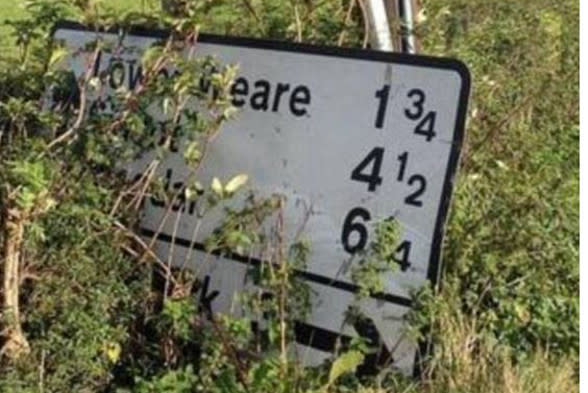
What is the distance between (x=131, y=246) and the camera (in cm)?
376

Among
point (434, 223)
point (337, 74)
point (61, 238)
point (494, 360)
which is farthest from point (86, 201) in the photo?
point (494, 360)

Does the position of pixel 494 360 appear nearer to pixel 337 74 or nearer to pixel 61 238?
pixel 337 74

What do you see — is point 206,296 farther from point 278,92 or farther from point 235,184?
point 278,92

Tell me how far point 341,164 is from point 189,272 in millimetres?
650

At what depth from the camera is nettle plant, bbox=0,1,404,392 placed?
10.8 feet

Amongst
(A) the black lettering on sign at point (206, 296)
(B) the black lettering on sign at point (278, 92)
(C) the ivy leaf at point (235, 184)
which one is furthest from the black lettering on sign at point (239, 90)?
(A) the black lettering on sign at point (206, 296)

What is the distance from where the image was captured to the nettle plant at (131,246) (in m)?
3.30

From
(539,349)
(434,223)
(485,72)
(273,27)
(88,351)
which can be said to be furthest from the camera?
(485,72)

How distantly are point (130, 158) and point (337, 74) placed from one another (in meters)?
0.80

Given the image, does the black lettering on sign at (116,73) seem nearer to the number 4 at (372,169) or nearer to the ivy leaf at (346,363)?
the number 4 at (372,169)

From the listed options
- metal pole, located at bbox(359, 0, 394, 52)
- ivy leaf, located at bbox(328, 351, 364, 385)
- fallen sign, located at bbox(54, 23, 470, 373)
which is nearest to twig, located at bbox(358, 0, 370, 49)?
metal pole, located at bbox(359, 0, 394, 52)

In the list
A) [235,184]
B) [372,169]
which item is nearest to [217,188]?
[235,184]

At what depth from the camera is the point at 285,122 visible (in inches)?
142

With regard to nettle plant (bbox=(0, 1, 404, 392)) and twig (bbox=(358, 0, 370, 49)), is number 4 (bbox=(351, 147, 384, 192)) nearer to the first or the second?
nettle plant (bbox=(0, 1, 404, 392))
